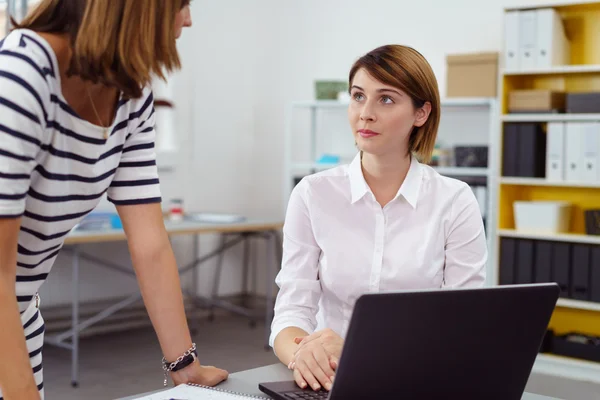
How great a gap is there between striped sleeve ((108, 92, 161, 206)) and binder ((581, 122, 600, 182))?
3.22 m

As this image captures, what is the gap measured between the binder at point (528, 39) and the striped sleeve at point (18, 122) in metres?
3.58

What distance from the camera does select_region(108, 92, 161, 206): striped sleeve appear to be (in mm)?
1145

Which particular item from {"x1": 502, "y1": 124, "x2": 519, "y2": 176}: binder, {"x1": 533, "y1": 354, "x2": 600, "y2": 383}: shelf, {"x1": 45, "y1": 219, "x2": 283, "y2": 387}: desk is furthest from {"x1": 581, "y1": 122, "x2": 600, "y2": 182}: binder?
{"x1": 45, "y1": 219, "x2": 283, "y2": 387}: desk

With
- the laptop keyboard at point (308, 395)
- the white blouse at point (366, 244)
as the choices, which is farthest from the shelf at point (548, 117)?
the laptop keyboard at point (308, 395)

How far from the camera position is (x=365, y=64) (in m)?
1.71

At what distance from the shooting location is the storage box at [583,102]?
3902mm

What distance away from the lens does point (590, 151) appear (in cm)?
387

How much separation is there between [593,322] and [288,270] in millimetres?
3123

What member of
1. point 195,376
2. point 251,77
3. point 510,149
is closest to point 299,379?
point 195,376

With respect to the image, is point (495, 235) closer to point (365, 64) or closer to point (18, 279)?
point (365, 64)

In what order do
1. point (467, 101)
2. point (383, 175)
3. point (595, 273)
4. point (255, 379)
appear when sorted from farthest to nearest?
1. point (467, 101)
2. point (595, 273)
3. point (383, 175)
4. point (255, 379)

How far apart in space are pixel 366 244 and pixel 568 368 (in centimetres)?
270

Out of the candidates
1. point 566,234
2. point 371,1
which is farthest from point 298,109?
point 566,234

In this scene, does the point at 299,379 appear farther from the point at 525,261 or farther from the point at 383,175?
the point at 525,261
